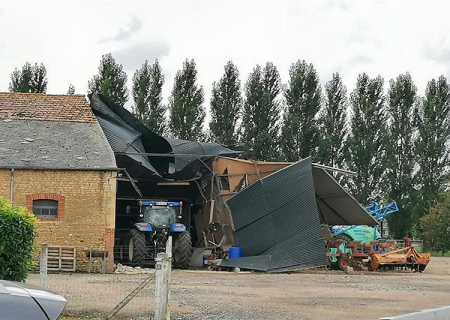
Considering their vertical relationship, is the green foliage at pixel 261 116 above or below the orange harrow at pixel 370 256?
above

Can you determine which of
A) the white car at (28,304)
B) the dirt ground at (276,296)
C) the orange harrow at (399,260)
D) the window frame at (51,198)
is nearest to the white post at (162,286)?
the dirt ground at (276,296)

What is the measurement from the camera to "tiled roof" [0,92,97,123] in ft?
87.2

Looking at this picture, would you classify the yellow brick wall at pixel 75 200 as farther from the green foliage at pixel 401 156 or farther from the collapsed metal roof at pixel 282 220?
the green foliage at pixel 401 156

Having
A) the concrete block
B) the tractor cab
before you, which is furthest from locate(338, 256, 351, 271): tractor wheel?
the tractor cab

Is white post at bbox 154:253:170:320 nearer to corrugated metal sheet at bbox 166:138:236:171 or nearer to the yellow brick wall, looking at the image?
the yellow brick wall

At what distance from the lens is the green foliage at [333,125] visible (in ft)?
168

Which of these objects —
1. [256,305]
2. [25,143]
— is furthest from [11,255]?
[25,143]

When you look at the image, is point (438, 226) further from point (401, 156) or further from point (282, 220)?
point (282, 220)

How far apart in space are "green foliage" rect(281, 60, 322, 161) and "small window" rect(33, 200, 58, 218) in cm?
2979

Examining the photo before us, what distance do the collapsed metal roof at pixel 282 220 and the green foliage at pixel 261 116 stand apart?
24.8 m

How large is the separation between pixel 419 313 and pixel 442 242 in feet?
157

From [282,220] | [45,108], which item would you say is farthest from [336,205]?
[45,108]

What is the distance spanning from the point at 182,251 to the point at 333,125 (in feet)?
99.5

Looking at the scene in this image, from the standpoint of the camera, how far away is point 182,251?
81.2 feet
